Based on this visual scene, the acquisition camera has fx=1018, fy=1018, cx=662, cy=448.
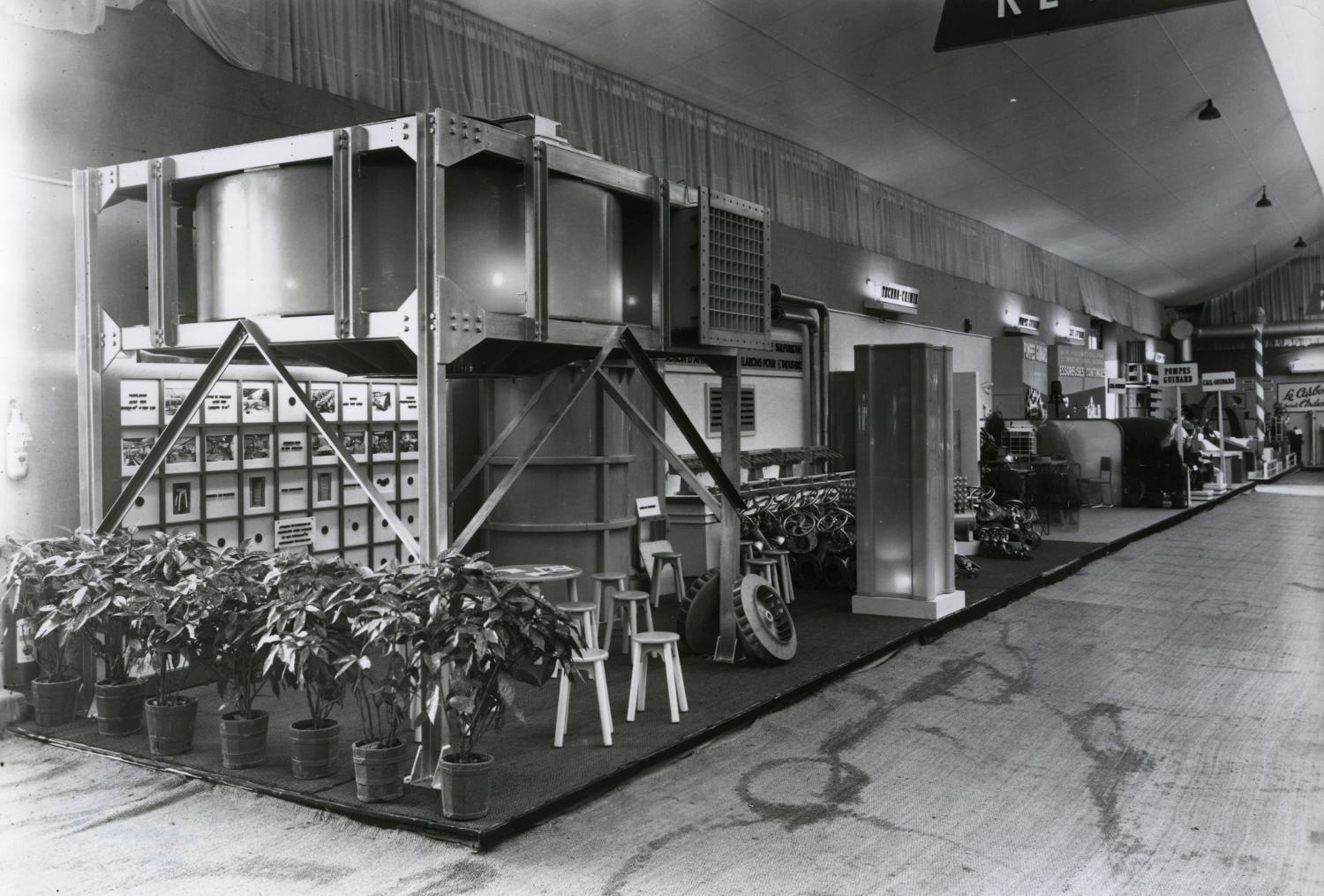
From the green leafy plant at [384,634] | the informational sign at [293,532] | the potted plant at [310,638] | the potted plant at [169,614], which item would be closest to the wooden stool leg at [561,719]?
the green leafy plant at [384,634]

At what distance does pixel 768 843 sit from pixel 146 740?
Result: 11.3 feet

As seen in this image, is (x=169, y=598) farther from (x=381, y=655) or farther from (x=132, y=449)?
(x=132, y=449)

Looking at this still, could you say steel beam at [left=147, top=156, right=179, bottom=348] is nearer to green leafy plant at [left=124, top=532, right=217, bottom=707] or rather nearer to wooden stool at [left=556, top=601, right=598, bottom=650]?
green leafy plant at [left=124, top=532, right=217, bottom=707]

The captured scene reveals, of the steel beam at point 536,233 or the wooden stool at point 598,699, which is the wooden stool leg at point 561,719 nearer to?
the wooden stool at point 598,699

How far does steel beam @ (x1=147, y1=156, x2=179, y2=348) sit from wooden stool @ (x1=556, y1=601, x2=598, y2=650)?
280cm

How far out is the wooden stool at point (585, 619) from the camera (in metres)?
6.44

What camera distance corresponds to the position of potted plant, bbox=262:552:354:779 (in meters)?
4.54

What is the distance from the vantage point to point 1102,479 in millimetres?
19328

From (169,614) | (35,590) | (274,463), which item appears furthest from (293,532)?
(169,614)

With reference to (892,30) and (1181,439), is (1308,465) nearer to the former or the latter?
(1181,439)

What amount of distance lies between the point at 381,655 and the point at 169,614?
4.40 ft

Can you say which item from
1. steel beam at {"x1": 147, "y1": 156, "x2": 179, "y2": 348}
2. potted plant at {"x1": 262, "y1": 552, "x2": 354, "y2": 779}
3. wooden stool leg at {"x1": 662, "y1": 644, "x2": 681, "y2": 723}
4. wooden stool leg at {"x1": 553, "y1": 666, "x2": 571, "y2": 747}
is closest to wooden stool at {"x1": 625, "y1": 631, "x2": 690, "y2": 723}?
wooden stool leg at {"x1": 662, "y1": 644, "x2": 681, "y2": 723}

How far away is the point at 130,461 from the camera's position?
652cm

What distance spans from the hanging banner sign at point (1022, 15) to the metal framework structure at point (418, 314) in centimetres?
181
